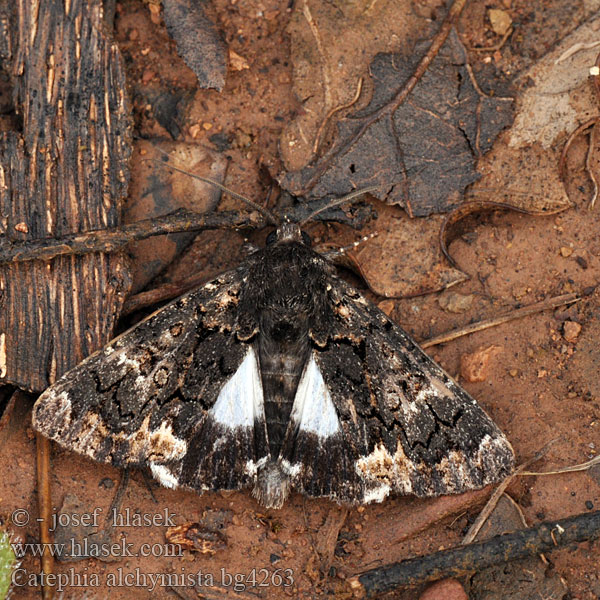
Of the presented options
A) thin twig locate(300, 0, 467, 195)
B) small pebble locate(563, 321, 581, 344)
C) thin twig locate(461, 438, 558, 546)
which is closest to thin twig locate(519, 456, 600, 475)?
thin twig locate(461, 438, 558, 546)

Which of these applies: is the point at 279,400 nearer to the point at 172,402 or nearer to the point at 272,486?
the point at 272,486

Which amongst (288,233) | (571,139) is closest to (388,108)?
(288,233)

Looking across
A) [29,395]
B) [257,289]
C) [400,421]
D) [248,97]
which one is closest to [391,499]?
[400,421]

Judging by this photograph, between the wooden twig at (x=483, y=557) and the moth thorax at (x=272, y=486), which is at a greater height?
the moth thorax at (x=272, y=486)

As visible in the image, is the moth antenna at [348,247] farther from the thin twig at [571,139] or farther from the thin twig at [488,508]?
the thin twig at [488,508]

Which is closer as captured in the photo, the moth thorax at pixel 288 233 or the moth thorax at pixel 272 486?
the moth thorax at pixel 272 486

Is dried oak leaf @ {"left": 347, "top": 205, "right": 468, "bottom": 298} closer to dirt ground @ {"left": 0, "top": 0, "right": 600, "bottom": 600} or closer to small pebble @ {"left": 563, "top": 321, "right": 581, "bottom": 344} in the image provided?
dirt ground @ {"left": 0, "top": 0, "right": 600, "bottom": 600}

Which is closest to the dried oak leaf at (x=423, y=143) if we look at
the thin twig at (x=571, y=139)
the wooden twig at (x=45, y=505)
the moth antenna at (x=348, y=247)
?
the moth antenna at (x=348, y=247)
